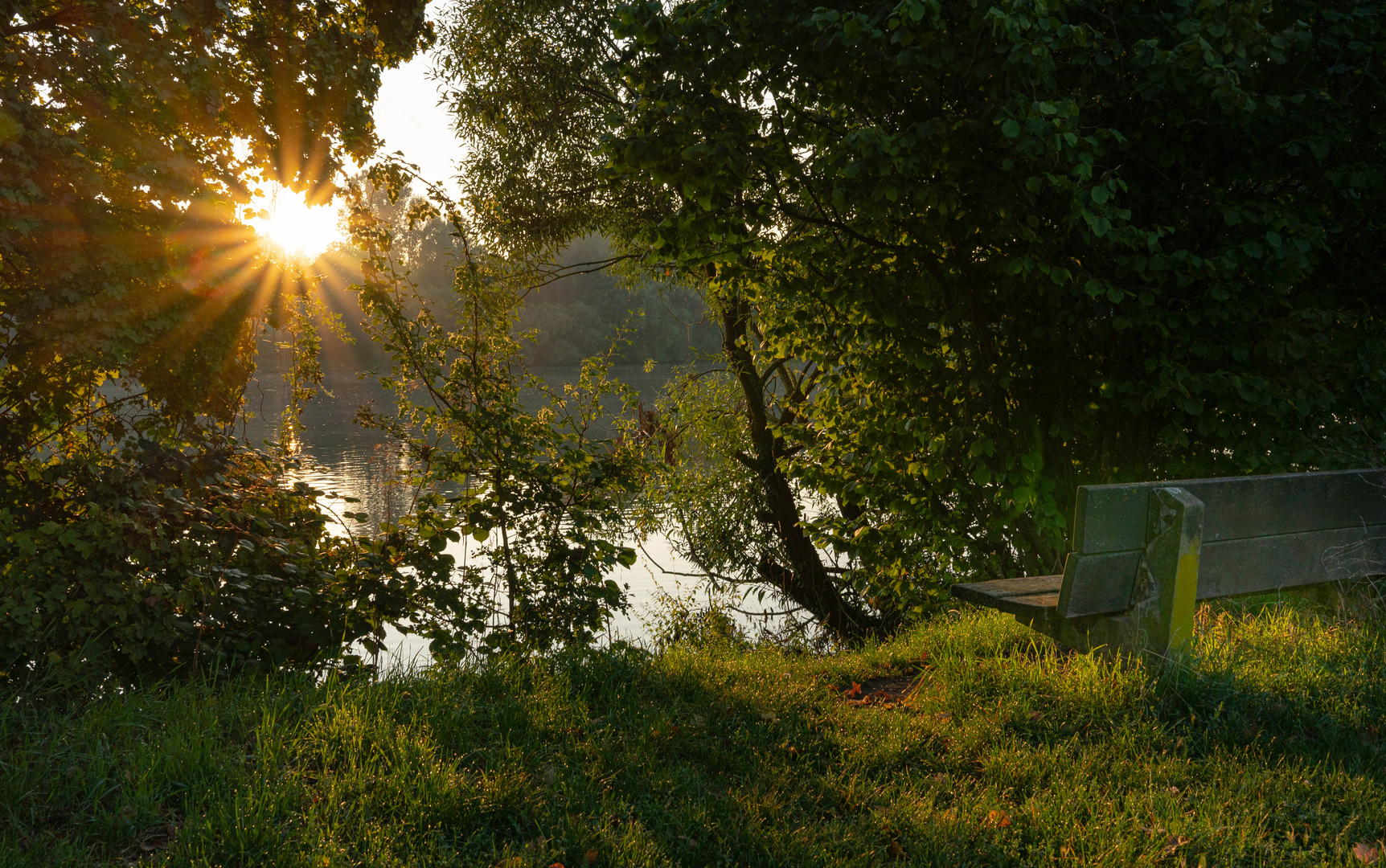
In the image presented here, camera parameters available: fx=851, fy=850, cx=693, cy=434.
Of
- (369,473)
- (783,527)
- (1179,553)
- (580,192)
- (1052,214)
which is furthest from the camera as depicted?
(369,473)

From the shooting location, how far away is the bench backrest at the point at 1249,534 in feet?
11.9

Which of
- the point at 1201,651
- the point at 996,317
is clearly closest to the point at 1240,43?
the point at 996,317

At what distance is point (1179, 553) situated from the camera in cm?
368

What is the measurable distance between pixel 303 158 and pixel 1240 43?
17.7 feet

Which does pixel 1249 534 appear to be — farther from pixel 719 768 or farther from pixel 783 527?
pixel 783 527

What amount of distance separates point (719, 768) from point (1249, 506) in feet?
9.08

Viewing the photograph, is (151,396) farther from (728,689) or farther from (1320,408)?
(1320,408)

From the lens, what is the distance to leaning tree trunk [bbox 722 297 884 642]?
11.4 metres

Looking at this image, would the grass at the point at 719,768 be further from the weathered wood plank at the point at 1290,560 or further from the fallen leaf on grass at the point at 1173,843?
the weathered wood plank at the point at 1290,560

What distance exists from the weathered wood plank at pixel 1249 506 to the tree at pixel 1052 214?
90 centimetres

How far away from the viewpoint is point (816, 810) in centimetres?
310

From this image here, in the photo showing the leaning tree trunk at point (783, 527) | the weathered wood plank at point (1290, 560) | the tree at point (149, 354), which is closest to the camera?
the tree at point (149, 354)

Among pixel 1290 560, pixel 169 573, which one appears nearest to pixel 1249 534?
pixel 1290 560

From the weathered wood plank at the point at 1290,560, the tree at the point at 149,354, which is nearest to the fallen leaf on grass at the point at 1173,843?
the weathered wood plank at the point at 1290,560
